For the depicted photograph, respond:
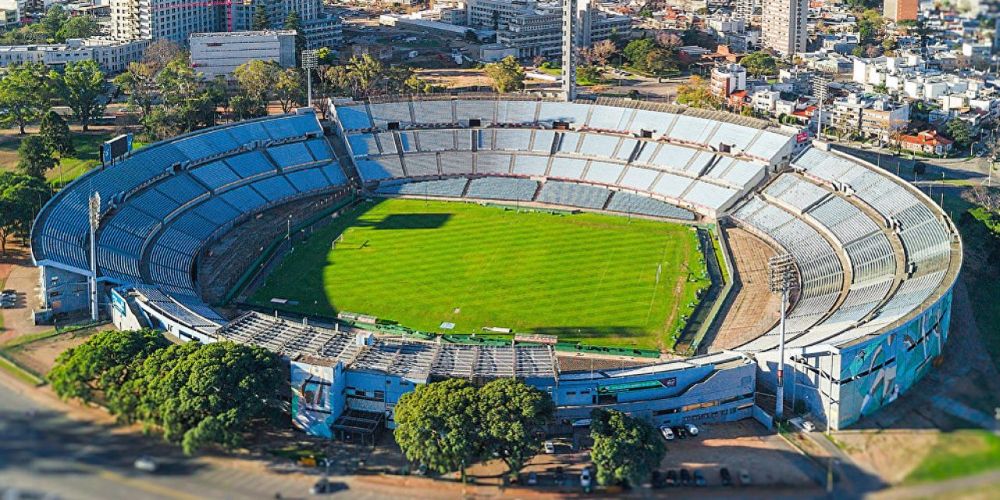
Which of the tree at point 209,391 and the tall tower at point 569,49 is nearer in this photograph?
the tree at point 209,391

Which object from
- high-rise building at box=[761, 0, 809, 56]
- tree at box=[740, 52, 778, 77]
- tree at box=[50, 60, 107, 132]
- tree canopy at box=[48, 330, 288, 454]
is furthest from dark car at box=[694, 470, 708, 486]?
high-rise building at box=[761, 0, 809, 56]

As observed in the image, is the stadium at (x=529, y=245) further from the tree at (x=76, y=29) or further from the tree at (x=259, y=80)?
the tree at (x=76, y=29)

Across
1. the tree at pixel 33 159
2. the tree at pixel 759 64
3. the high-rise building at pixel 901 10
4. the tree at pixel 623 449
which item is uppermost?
the high-rise building at pixel 901 10

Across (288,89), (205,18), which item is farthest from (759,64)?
(205,18)

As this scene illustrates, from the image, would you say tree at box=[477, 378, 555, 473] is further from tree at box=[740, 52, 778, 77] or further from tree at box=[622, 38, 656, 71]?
tree at box=[740, 52, 778, 77]

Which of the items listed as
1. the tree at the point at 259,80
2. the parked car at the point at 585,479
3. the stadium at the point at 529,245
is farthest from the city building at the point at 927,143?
the parked car at the point at 585,479
